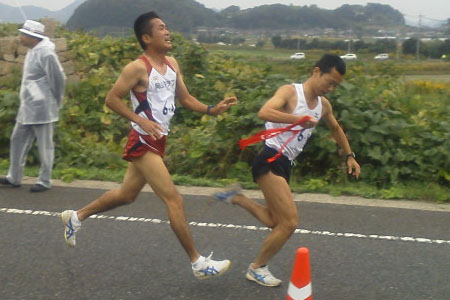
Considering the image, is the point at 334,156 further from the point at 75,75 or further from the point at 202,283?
the point at 75,75

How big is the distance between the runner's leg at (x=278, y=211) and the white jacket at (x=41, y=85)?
3.49 meters

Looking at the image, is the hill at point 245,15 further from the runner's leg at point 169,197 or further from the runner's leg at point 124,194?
the runner's leg at point 169,197

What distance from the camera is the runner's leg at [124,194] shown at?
15.3 ft

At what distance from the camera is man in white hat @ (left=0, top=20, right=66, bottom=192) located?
6957mm

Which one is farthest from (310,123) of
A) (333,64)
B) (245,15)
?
(245,15)

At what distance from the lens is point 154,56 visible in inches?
177

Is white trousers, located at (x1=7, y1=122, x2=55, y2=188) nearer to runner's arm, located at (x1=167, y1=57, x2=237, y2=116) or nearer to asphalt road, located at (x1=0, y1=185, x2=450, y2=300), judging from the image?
asphalt road, located at (x1=0, y1=185, x2=450, y2=300)

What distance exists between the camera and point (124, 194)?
4.71 meters

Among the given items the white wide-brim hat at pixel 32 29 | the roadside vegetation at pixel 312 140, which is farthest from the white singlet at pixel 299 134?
the white wide-brim hat at pixel 32 29

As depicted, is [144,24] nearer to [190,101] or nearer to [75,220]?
[190,101]

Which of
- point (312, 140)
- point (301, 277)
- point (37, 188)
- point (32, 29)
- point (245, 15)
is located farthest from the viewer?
point (245, 15)

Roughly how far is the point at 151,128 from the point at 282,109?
2.86ft

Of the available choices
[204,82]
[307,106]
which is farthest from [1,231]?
[204,82]

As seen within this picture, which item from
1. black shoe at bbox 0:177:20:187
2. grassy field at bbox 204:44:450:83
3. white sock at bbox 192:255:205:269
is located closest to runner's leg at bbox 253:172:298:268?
white sock at bbox 192:255:205:269
